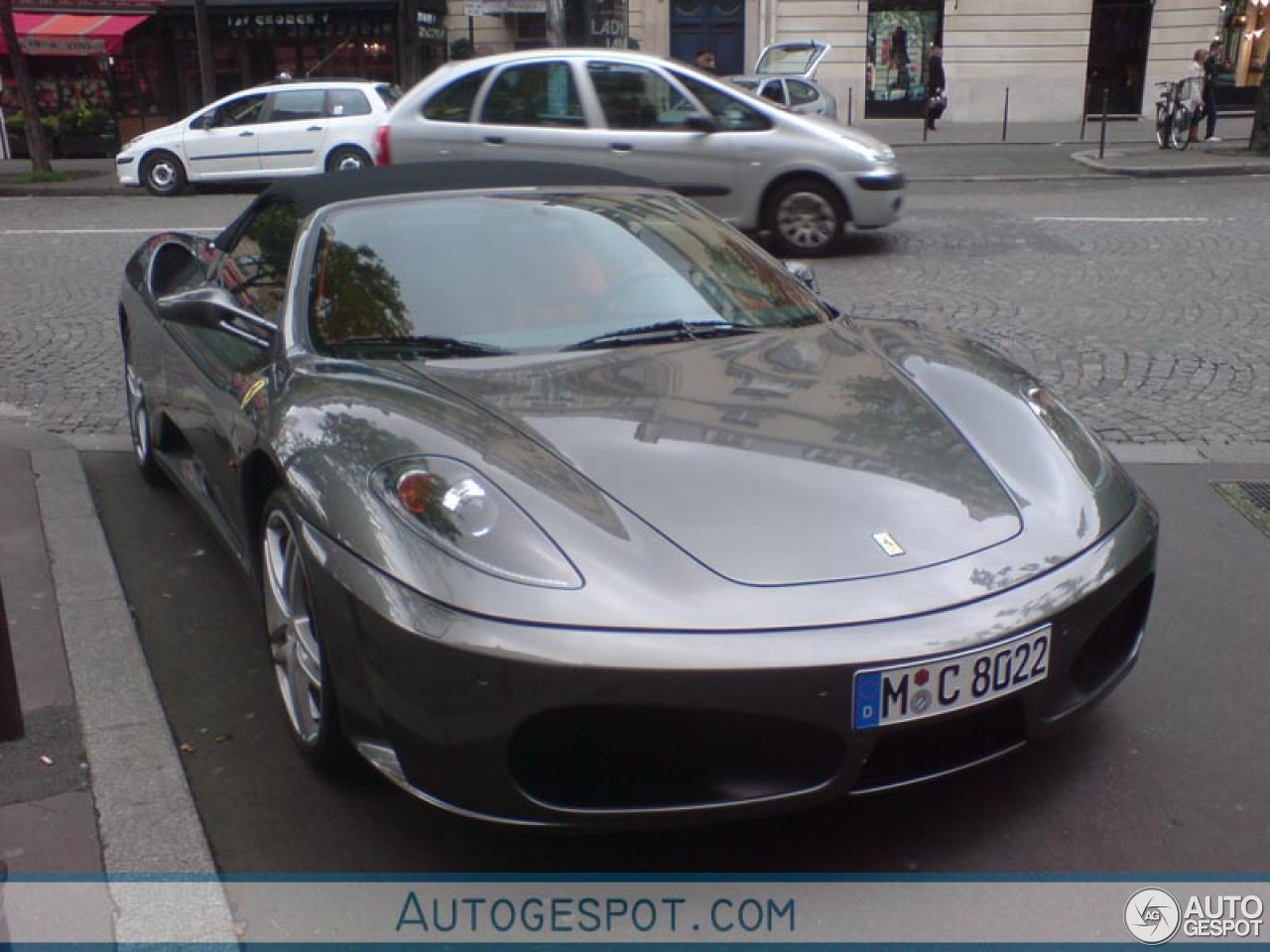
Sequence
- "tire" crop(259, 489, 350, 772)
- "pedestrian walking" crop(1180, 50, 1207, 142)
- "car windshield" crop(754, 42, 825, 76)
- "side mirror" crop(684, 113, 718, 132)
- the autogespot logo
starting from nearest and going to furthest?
1. the autogespot logo
2. "tire" crop(259, 489, 350, 772)
3. "side mirror" crop(684, 113, 718, 132)
4. "pedestrian walking" crop(1180, 50, 1207, 142)
5. "car windshield" crop(754, 42, 825, 76)

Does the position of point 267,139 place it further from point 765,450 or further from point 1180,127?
point 765,450

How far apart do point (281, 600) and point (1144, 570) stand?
1967mm

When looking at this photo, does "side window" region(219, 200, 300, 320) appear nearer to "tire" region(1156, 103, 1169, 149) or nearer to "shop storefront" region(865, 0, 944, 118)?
"tire" region(1156, 103, 1169, 149)

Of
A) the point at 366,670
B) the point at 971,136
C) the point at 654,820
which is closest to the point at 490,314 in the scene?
the point at 366,670

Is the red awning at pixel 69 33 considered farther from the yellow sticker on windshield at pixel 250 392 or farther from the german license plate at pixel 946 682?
the german license plate at pixel 946 682

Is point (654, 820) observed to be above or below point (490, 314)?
below

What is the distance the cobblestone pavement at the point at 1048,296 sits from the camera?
6406mm

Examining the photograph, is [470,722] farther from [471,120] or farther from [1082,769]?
[471,120]

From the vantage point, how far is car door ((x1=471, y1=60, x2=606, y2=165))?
1126cm

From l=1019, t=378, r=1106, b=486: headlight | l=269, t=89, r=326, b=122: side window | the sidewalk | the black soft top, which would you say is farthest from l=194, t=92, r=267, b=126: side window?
l=1019, t=378, r=1106, b=486: headlight

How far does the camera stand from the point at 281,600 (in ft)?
10.6

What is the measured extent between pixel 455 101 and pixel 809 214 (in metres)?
3.09

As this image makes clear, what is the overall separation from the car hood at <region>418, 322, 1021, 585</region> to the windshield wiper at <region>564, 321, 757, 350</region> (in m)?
0.08

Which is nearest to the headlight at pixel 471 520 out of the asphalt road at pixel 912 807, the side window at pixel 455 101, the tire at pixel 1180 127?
the asphalt road at pixel 912 807
